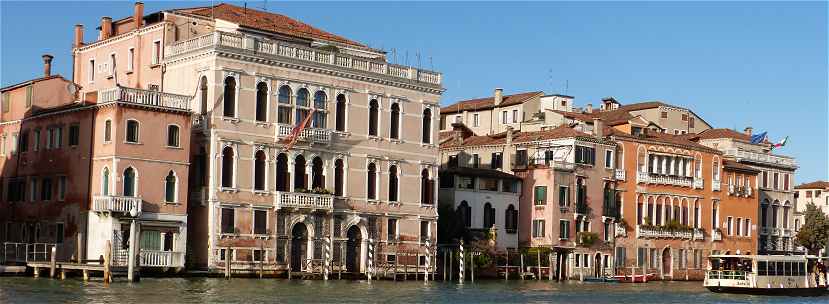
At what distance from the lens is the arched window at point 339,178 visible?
54.5 metres

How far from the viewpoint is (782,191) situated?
78.6 metres

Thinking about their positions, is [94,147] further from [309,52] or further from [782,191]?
[782,191]

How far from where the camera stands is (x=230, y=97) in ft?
167

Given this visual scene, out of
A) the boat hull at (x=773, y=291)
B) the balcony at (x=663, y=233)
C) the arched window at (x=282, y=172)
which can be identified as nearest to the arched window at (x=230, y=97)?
the arched window at (x=282, y=172)

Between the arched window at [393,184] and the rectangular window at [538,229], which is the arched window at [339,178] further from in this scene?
the rectangular window at [538,229]

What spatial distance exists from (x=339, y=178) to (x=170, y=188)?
8084 mm

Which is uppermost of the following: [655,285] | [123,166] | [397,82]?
[397,82]

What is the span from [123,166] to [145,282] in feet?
15.3

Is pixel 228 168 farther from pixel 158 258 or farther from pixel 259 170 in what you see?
pixel 158 258

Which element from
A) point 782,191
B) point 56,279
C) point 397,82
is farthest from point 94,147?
point 782,191

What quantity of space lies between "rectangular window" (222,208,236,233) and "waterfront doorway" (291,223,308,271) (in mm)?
2933

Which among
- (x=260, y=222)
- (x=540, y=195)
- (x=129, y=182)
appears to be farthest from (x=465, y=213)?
(x=129, y=182)

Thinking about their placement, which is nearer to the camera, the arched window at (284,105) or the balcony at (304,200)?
the balcony at (304,200)

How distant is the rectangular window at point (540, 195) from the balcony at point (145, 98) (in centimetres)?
1999
